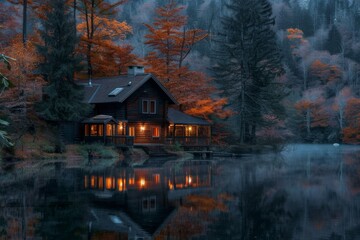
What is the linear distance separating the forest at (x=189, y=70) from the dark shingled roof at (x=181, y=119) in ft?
3.55

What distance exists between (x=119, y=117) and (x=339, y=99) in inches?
1639

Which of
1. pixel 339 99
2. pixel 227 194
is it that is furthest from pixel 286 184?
pixel 339 99

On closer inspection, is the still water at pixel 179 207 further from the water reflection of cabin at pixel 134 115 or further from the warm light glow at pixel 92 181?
the water reflection of cabin at pixel 134 115

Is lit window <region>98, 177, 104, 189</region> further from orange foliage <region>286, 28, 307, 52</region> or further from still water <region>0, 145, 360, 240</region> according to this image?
orange foliage <region>286, 28, 307, 52</region>

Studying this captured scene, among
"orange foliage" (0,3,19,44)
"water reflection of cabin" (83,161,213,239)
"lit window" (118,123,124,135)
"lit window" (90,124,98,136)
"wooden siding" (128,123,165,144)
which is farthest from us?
"orange foliage" (0,3,19,44)

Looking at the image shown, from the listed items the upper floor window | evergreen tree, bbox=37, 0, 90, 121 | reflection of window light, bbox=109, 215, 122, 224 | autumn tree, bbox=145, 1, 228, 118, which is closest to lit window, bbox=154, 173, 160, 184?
reflection of window light, bbox=109, 215, 122, 224

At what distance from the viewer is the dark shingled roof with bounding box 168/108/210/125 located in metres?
50.1

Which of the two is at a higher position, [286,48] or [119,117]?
[286,48]

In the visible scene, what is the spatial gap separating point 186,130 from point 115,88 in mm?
9845

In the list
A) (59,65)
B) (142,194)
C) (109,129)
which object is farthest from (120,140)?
(142,194)

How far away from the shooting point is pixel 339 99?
7569cm

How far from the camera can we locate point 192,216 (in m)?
14.9

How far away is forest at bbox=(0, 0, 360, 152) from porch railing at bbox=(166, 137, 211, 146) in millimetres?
2995

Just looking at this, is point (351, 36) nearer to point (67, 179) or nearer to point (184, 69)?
point (184, 69)
